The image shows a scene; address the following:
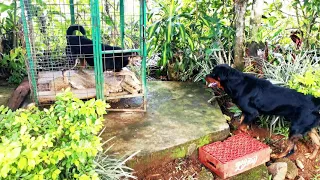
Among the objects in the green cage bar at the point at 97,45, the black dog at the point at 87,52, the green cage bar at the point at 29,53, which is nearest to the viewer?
the green cage bar at the point at 97,45

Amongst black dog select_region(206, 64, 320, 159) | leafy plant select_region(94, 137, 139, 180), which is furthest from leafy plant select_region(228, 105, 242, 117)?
leafy plant select_region(94, 137, 139, 180)

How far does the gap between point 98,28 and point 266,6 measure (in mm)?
2861

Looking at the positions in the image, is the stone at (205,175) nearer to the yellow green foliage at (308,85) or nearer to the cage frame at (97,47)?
the cage frame at (97,47)

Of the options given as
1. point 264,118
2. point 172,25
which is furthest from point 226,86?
point 172,25

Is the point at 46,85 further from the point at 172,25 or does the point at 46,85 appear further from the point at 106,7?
the point at 172,25

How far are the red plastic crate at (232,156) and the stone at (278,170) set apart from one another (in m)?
0.09

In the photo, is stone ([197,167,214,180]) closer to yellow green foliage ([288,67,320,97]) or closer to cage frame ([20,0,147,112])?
cage frame ([20,0,147,112])

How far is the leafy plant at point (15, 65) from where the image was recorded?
13.5ft

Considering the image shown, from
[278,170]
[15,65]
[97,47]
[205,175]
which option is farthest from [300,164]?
[15,65]

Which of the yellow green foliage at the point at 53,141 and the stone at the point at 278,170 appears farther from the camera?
the stone at the point at 278,170

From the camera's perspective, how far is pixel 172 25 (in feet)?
11.9

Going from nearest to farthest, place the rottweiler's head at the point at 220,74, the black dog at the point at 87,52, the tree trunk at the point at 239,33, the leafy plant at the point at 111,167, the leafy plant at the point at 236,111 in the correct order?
the leafy plant at the point at 111,167
the rottweiler's head at the point at 220,74
the black dog at the point at 87,52
the leafy plant at the point at 236,111
the tree trunk at the point at 239,33

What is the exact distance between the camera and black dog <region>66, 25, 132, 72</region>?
137 inches

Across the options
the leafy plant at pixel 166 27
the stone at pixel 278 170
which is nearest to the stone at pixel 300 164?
the stone at pixel 278 170
